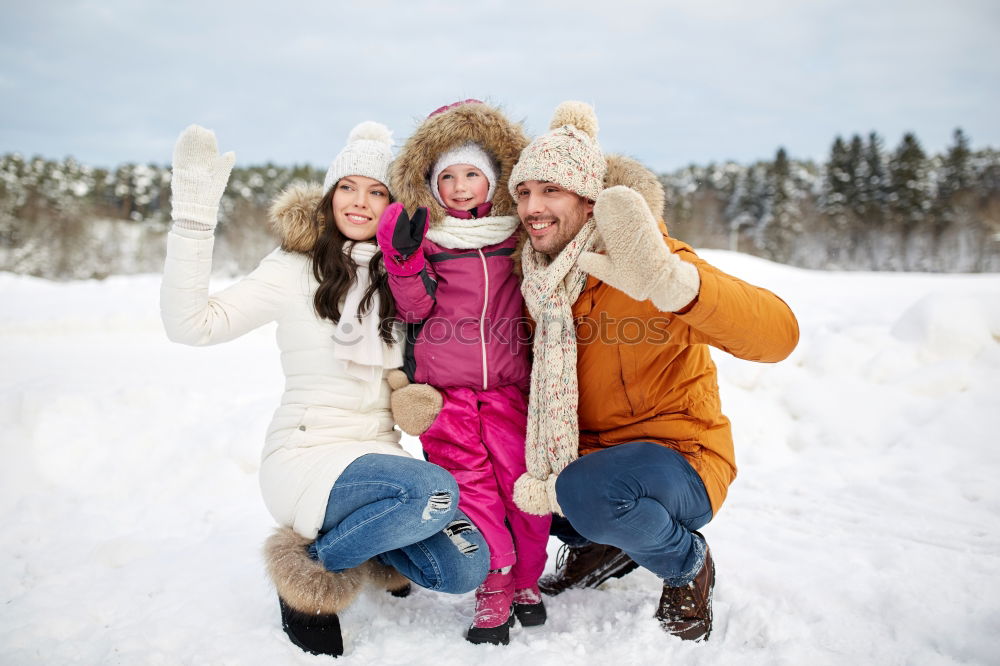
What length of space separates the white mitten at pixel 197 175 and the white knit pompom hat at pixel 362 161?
531 mm

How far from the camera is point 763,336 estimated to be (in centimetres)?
190

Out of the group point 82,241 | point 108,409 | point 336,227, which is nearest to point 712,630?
point 336,227

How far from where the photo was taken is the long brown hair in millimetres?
2287

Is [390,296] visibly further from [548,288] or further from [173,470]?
[173,470]

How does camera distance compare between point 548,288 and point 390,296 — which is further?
point 390,296

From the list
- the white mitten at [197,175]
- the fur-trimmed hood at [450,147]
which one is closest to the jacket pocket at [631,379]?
the fur-trimmed hood at [450,147]

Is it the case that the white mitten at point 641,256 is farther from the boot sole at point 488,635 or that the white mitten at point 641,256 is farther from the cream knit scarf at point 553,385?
the boot sole at point 488,635

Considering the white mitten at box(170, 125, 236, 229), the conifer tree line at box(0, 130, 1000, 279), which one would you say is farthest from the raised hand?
the conifer tree line at box(0, 130, 1000, 279)

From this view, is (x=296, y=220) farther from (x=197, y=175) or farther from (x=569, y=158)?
(x=569, y=158)

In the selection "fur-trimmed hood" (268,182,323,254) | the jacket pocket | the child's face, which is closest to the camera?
the jacket pocket

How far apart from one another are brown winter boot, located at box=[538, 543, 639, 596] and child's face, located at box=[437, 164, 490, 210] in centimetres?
152

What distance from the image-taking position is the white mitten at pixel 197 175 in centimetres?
194

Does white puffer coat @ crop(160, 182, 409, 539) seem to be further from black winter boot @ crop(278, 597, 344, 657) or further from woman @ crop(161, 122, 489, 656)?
black winter boot @ crop(278, 597, 344, 657)

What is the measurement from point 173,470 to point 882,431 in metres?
4.43
